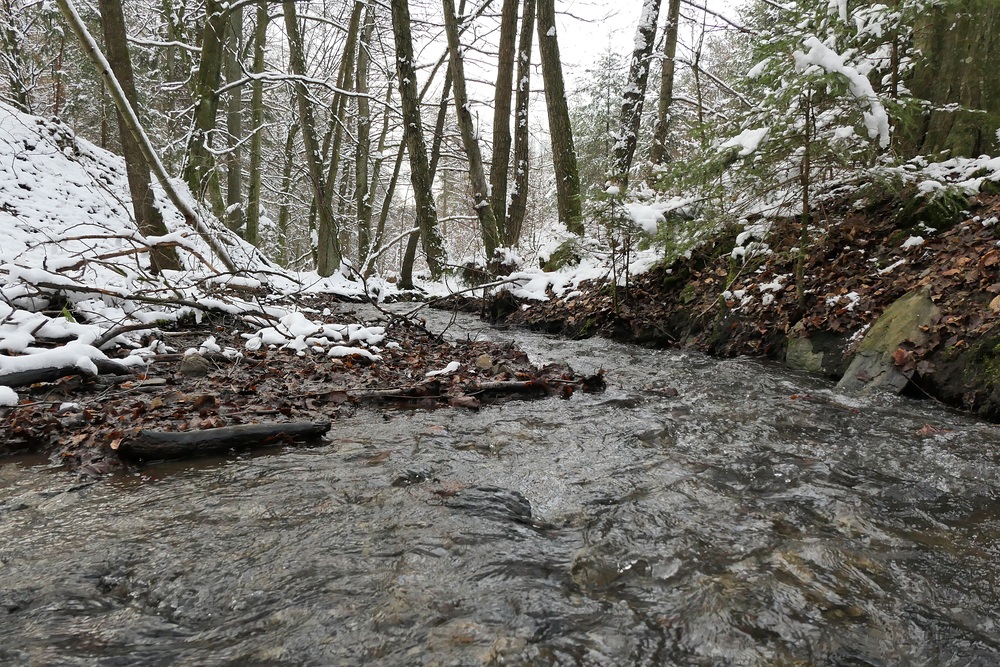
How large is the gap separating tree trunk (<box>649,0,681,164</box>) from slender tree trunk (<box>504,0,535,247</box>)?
120 inches

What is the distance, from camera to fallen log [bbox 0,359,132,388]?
3.58 meters

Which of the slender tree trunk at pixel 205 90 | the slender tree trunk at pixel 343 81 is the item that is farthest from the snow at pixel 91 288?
the slender tree trunk at pixel 343 81

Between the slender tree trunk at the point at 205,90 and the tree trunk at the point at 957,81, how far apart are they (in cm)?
988

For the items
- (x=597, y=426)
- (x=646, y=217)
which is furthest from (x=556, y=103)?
(x=597, y=426)

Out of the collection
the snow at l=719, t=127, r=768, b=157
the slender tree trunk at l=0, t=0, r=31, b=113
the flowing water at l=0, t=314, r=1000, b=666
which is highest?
the slender tree trunk at l=0, t=0, r=31, b=113

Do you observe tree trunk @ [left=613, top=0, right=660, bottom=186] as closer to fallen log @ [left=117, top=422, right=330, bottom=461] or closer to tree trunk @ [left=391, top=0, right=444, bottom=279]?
tree trunk @ [left=391, top=0, right=444, bottom=279]

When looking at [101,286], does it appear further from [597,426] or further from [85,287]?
[597,426]

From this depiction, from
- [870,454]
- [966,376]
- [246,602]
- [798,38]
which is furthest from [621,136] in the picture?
[246,602]

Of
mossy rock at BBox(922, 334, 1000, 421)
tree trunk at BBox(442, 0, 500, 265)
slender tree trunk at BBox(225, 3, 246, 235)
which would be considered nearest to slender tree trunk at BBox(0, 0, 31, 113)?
slender tree trunk at BBox(225, 3, 246, 235)

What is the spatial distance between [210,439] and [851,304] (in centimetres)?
530

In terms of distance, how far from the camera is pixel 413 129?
9.93m

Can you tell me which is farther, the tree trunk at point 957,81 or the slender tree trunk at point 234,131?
the slender tree trunk at point 234,131

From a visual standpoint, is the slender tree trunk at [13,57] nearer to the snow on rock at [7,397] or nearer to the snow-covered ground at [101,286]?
the snow-covered ground at [101,286]

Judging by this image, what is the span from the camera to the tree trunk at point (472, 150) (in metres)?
10.3
